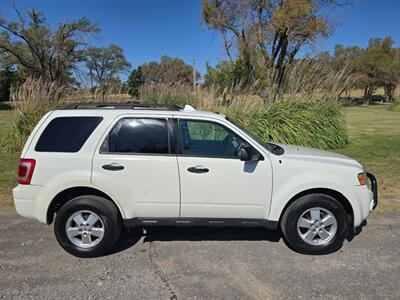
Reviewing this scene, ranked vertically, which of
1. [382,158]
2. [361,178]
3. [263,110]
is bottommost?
[382,158]

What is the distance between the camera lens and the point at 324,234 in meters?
3.48

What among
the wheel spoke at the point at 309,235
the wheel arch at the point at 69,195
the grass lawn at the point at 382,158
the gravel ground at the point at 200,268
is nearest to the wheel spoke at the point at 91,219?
the wheel arch at the point at 69,195

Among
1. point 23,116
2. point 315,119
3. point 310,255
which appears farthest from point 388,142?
point 23,116

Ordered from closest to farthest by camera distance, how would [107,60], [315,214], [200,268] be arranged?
1. [200,268]
2. [315,214]
3. [107,60]

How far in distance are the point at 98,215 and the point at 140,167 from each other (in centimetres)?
75

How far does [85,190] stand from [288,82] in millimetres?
7809

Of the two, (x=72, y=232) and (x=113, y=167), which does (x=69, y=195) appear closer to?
(x=72, y=232)

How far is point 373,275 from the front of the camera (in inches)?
119

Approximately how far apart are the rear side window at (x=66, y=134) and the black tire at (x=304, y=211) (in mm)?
2525

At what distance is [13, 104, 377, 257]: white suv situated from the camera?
11.1 feet

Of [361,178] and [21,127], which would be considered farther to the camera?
[21,127]

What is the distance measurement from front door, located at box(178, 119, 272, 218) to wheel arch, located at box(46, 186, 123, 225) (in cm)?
89

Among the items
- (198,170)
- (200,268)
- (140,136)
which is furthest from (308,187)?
(140,136)

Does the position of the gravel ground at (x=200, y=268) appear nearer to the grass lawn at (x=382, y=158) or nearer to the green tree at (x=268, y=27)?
the grass lawn at (x=382, y=158)
